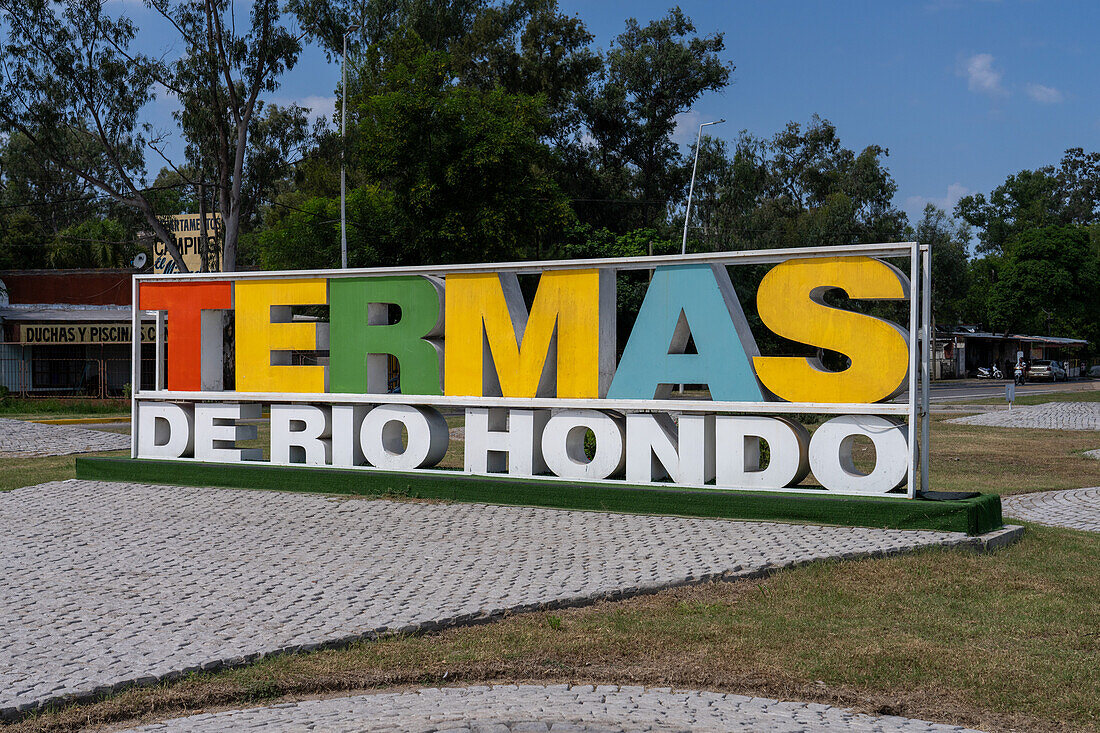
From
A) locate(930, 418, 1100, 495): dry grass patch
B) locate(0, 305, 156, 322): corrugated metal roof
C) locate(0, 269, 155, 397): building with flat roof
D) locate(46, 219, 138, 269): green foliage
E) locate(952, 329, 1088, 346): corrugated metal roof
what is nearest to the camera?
locate(930, 418, 1100, 495): dry grass patch

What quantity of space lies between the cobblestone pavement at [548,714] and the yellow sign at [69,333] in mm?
37088

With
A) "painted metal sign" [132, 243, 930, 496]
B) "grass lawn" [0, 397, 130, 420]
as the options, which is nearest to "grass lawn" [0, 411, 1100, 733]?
"painted metal sign" [132, 243, 930, 496]

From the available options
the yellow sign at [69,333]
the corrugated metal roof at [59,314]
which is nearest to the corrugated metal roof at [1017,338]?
the corrugated metal roof at [59,314]

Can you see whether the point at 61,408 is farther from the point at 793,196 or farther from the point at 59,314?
the point at 793,196

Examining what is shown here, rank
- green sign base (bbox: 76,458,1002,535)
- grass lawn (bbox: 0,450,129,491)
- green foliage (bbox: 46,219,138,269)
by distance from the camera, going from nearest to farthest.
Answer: green sign base (bbox: 76,458,1002,535)
grass lawn (bbox: 0,450,129,491)
green foliage (bbox: 46,219,138,269)

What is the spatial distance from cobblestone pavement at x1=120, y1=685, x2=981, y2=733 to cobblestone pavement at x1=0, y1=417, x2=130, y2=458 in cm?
1632

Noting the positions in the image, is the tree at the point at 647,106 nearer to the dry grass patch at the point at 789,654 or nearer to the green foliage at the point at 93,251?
the green foliage at the point at 93,251

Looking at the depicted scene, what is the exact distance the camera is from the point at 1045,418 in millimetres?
27172

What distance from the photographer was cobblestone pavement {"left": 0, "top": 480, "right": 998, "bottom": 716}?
592cm

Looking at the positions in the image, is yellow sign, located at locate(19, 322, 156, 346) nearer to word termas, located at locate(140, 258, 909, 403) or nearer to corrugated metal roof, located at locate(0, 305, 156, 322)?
corrugated metal roof, located at locate(0, 305, 156, 322)

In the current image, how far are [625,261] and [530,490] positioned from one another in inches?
111

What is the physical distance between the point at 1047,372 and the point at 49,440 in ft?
193

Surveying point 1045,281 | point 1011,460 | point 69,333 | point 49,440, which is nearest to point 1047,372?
point 1045,281

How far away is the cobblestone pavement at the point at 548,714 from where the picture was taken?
4.63 meters
